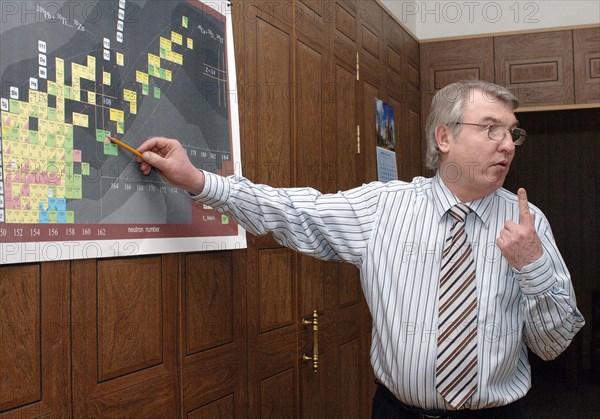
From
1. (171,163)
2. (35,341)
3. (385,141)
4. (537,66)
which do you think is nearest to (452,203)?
(171,163)

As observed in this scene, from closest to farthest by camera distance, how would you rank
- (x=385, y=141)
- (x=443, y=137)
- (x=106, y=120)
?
1. (x=106, y=120)
2. (x=443, y=137)
3. (x=385, y=141)

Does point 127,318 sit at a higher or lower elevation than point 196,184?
lower

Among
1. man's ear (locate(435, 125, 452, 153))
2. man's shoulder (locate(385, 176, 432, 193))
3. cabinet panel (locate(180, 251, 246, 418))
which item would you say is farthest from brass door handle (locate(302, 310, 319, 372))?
man's ear (locate(435, 125, 452, 153))

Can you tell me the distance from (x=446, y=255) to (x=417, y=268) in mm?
84

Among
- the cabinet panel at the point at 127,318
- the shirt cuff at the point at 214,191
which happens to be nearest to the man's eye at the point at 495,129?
the shirt cuff at the point at 214,191

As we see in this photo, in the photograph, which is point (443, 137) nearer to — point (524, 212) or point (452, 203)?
point (452, 203)

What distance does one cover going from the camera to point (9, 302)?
124 cm

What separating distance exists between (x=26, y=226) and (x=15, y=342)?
22cm

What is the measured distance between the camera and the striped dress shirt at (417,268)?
1640 mm

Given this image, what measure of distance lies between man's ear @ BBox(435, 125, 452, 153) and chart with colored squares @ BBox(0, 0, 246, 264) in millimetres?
590

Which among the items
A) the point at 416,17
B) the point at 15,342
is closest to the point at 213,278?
the point at 15,342

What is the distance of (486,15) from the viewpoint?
434 centimetres

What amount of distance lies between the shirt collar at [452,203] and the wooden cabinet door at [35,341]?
968mm

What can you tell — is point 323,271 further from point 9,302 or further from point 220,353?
point 9,302
